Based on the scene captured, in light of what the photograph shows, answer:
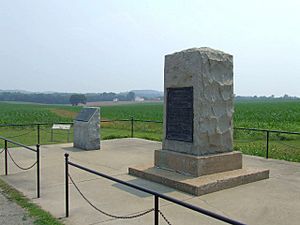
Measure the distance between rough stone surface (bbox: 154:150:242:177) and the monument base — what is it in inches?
4.4

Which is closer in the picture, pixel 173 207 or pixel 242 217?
pixel 242 217

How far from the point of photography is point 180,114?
7688mm

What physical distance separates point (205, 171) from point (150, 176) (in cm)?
121

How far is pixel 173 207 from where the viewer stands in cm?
576

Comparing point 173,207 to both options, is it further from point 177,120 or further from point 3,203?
point 3,203

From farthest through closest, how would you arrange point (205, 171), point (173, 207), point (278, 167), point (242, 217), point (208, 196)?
point (278, 167) < point (205, 171) < point (208, 196) < point (173, 207) < point (242, 217)

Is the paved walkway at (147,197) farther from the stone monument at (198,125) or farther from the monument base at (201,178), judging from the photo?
the stone monument at (198,125)

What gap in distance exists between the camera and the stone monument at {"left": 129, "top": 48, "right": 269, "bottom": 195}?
7152mm

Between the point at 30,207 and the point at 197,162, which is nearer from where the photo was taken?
the point at 30,207

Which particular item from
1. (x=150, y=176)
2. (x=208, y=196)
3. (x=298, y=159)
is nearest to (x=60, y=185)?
(x=150, y=176)

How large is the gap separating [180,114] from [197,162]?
1217mm

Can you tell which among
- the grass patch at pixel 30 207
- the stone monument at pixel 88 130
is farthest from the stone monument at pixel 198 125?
the stone monument at pixel 88 130

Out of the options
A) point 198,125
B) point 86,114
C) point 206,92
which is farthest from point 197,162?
point 86,114

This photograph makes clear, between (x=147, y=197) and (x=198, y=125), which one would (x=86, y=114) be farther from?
(x=147, y=197)
